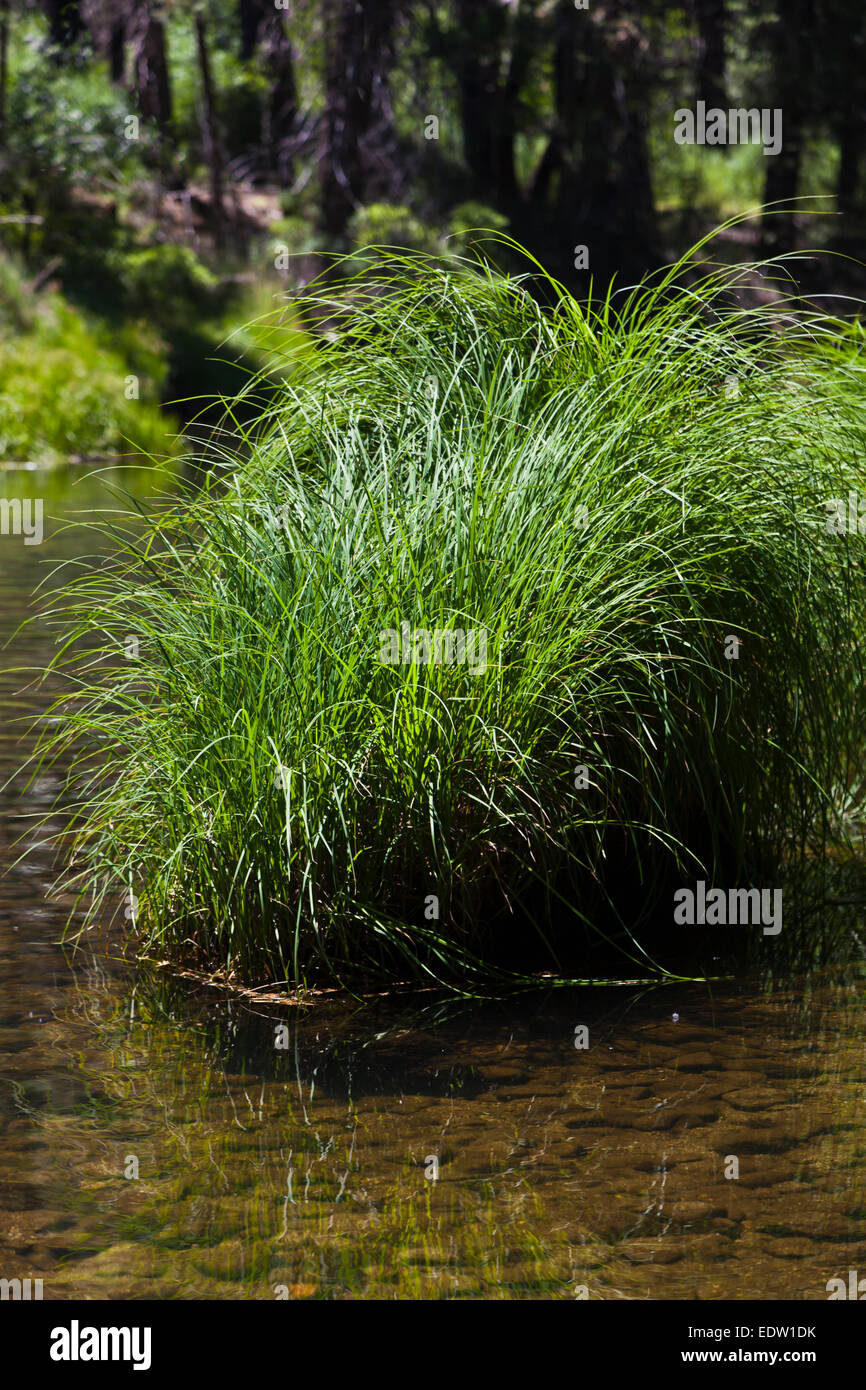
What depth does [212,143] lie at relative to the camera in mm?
30594

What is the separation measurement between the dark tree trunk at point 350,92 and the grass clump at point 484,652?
22.5m

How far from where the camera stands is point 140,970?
191 inches

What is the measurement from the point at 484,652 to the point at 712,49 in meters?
25.3

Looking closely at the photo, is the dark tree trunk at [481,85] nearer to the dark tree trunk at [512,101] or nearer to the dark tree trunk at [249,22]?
the dark tree trunk at [512,101]

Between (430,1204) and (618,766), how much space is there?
6.21ft

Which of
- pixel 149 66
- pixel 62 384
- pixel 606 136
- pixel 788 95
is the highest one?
pixel 149 66

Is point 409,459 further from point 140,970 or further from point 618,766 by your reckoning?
point 140,970

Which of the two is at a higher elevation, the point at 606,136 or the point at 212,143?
the point at 212,143

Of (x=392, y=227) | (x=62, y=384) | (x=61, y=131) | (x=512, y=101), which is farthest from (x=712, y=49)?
(x=62, y=384)

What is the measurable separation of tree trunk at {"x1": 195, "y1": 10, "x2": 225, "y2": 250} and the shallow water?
90.0ft

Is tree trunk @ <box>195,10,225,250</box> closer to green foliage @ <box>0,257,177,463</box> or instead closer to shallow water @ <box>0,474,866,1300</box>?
green foliage @ <box>0,257,177,463</box>

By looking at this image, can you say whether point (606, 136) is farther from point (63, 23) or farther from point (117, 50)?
point (63, 23)

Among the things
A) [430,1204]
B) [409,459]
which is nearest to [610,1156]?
[430,1204]

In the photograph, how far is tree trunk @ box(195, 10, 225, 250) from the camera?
30250 millimetres
